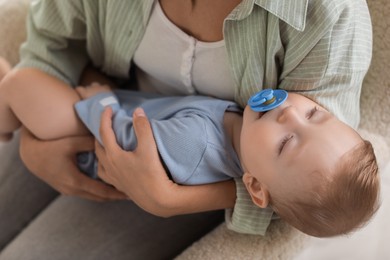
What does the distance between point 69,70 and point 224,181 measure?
437 millimetres

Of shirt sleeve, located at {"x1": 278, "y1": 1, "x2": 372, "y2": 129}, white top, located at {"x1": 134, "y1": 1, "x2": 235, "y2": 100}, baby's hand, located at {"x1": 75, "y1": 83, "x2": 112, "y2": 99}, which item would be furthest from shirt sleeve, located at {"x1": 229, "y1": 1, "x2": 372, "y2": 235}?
baby's hand, located at {"x1": 75, "y1": 83, "x2": 112, "y2": 99}

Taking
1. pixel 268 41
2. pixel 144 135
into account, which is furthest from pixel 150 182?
pixel 268 41

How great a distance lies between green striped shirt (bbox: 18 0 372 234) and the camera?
90cm

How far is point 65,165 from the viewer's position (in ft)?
3.69

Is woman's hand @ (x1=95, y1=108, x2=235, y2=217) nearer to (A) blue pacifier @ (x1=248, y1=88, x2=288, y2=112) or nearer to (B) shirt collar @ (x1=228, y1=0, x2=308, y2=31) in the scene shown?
(A) blue pacifier @ (x1=248, y1=88, x2=288, y2=112)

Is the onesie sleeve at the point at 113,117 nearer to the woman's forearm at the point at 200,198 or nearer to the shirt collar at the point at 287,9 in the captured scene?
the woman's forearm at the point at 200,198

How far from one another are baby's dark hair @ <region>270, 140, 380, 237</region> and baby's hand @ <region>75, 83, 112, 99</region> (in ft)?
1.51

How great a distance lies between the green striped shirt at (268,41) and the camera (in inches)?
35.2

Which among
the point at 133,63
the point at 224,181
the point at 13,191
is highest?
the point at 133,63

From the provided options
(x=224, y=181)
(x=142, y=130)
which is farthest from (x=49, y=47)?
(x=224, y=181)

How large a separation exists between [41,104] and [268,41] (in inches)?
18.3

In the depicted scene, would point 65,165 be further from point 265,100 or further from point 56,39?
point 265,100

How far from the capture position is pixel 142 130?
994 mm

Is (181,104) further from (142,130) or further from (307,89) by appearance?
(307,89)
